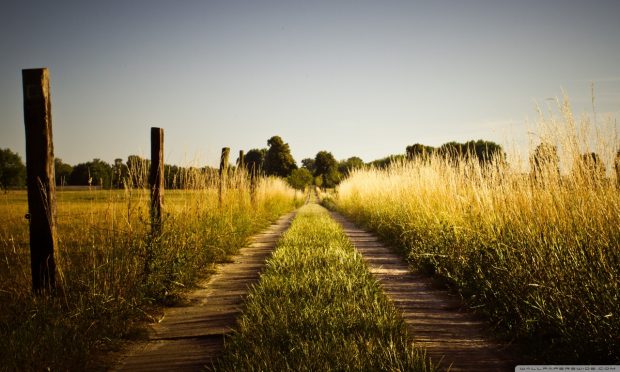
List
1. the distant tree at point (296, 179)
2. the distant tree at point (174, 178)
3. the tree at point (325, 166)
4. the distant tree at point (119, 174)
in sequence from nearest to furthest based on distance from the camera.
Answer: the distant tree at point (119, 174) < the distant tree at point (174, 178) < the distant tree at point (296, 179) < the tree at point (325, 166)

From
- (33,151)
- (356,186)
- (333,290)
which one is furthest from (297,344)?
(356,186)

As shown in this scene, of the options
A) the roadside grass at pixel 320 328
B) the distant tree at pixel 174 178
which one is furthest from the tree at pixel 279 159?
the roadside grass at pixel 320 328

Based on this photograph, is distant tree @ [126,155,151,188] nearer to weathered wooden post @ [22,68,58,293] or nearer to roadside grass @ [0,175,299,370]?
roadside grass @ [0,175,299,370]

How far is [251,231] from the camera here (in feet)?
27.7

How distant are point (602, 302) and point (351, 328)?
1.51 m

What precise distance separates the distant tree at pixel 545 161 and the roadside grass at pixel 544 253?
2 cm

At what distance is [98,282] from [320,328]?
6.29 ft

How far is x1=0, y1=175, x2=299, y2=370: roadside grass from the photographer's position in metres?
2.27

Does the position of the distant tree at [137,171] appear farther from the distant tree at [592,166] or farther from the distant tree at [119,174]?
the distant tree at [592,166]

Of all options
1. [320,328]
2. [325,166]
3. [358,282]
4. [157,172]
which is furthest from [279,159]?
[320,328]

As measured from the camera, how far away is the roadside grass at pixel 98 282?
227 centimetres

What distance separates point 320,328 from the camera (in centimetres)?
242

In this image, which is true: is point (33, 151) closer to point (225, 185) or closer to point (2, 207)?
point (2, 207)

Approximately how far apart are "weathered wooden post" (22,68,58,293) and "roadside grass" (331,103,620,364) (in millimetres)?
3502
